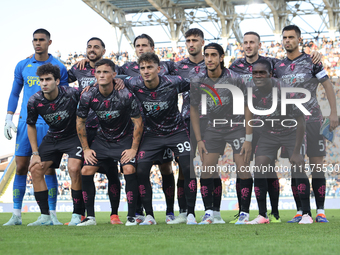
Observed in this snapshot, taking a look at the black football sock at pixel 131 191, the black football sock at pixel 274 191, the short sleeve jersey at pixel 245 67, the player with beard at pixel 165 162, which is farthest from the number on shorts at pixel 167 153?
the black football sock at pixel 274 191

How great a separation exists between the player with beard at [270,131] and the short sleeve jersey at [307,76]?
14 centimetres

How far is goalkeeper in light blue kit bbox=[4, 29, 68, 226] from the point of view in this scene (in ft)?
21.8

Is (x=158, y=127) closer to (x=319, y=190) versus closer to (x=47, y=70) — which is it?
(x=47, y=70)

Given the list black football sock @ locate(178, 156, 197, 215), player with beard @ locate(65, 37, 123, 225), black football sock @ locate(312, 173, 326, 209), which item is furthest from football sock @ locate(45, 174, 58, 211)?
black football sock @ locate(312, 173, 326, 209)

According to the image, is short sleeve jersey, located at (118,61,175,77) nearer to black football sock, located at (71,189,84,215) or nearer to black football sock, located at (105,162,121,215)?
black football sock, located at (105,162,121,215)

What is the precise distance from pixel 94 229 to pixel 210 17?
21.3m

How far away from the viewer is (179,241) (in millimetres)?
4004

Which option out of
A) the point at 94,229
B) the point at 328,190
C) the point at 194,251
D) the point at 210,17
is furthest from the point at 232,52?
the point at 194,251

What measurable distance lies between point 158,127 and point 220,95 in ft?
3.14

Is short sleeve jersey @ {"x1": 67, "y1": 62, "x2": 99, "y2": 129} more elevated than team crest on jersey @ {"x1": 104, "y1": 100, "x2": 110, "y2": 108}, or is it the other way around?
short sleeve jersey @ {"x1": 67, "y1": 62, "x2": 99, "y2": 129}

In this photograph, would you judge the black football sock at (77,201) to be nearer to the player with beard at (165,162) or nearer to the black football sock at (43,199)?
the black football sock at (43,199)

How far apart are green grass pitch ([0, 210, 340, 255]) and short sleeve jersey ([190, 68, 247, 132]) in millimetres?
1533

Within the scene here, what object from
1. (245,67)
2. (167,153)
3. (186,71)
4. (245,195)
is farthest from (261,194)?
(186,71)

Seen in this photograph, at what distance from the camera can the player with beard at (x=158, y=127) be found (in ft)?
19.3
